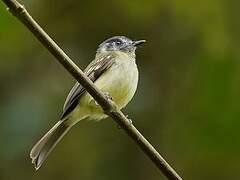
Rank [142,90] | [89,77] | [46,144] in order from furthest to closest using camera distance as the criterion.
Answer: [142,90]
[89,77]
[46,144]

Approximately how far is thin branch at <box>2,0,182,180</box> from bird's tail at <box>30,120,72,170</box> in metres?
1.23

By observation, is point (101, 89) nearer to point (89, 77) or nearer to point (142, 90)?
point (89, 77)

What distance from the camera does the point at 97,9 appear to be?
6660 millimetres

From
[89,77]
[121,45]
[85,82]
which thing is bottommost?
[121,45]

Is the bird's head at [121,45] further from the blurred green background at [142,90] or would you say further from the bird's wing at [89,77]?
the blurred green background at [142,90]

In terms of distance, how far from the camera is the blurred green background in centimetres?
594

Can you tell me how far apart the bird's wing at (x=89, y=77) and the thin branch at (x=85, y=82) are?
4.98 ft

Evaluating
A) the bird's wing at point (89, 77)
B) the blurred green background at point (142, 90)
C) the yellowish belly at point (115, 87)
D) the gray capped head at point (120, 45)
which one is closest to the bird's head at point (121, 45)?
the gray capped head at point (120, 45)

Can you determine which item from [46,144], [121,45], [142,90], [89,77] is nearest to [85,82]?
Result: [46,144]

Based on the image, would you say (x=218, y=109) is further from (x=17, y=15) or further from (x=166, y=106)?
(x=17, y=15)

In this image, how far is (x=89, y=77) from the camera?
4.77 meters

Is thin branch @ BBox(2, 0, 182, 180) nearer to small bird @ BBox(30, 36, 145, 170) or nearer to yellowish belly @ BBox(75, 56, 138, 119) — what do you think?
small bird @ BBox(30, 36, 145, 170)

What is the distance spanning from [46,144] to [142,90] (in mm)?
1852

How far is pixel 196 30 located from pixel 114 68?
6.10ft
